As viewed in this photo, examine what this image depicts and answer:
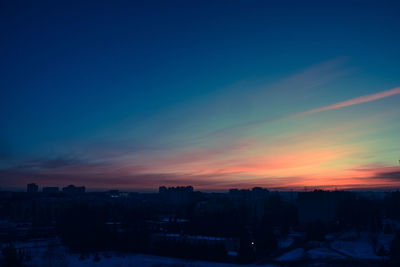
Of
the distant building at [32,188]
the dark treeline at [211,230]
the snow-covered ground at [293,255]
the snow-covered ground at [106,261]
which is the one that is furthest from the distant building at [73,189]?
the snow-covered ground at [293,255]

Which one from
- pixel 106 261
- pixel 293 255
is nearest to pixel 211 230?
pixel 293 255

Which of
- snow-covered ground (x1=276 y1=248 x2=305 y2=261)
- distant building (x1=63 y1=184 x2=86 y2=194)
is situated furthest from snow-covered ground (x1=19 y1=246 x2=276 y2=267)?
distant building (x1=63 y1=184 x2=86 y2=194)

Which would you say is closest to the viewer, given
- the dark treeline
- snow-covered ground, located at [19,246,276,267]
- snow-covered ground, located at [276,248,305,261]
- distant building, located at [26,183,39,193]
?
snow-covered ground, located at [19,246,276,267]

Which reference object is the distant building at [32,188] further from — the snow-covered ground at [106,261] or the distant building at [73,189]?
the snow-covered ground at [106,261]

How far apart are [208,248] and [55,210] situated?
5284 cm

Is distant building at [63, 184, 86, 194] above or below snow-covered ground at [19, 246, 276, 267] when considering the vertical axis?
above

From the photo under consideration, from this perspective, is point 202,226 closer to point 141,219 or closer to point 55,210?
point 141,219

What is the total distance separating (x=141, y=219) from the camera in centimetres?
5138

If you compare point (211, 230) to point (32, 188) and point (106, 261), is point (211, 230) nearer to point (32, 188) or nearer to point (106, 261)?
point (106, 261)

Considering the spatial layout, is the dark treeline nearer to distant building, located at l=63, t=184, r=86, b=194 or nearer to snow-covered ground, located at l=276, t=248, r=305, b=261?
snow-covered ground, located at l=276, t=248, r=305, b=261

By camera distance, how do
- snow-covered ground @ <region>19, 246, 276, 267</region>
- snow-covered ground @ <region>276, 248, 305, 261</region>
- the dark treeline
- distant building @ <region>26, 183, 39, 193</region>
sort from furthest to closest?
distant building @ <region>26, 183, 39, 193</region>, the dark treeline, snow-covered ground @ <region>276, 248, 305, 261</region>, snow-covered ground @ <region>19, 246, 276, 267</region>

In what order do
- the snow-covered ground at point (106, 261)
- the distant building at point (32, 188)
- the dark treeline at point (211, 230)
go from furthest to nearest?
the distant building at point (32, 188) < the dark treeline at point (211, 230) < the snow-covered ground at point (106, 261)

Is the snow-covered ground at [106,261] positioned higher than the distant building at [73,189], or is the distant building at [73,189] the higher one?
the distant building at [73,189]

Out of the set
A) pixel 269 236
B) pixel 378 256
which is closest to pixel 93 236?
pixel 269 236
